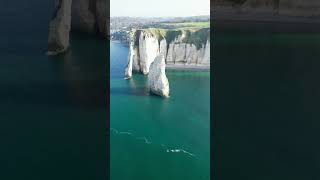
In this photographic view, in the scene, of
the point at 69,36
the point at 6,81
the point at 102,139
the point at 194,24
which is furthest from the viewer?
the point at 69,36

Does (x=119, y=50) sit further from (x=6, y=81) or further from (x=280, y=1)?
(x=280, y=1)

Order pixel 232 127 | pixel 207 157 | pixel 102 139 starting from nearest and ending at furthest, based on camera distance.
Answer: pixel 207 157 < pixel 102 139 < pixel 232 127

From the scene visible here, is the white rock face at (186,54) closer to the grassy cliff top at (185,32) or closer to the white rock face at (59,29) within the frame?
the grassy cliff top at (185,32)

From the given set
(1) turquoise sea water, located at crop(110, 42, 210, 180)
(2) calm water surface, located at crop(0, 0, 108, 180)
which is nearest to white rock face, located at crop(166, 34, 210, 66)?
(1) turquoise sea water, located at crop(110, 42, 210, 180)

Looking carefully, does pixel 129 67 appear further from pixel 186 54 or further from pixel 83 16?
pixel 83 16

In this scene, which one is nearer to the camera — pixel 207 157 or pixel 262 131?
pixel 207 157

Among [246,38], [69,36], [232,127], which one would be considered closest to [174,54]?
[232,127]

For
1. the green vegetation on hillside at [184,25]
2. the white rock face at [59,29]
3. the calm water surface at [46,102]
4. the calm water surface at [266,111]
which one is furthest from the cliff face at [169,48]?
the white rock face at [59,29]

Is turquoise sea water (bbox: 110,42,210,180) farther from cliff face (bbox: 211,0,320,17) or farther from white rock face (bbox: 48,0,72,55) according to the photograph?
cliff face (bbox: 211,0,320,17)
